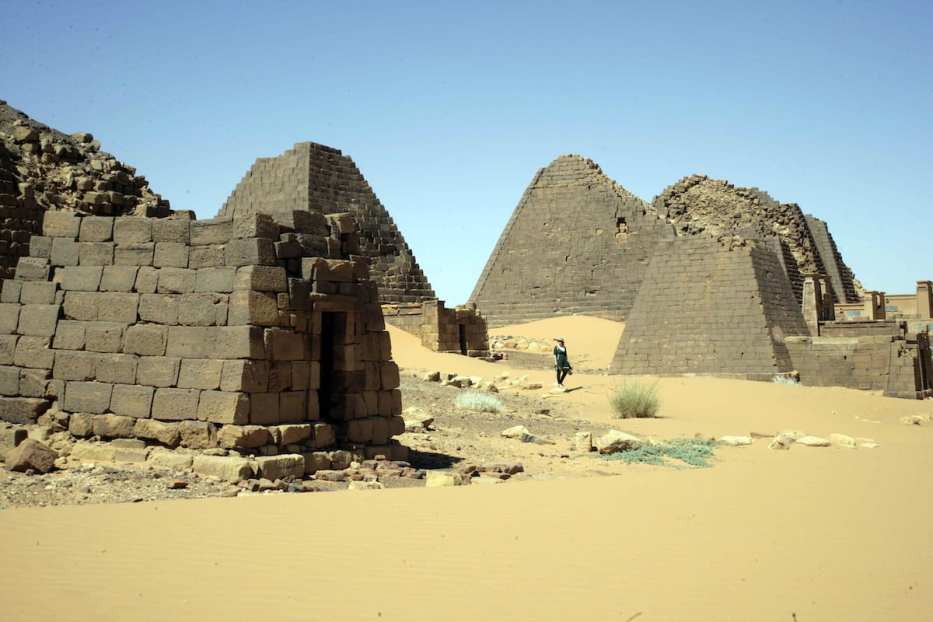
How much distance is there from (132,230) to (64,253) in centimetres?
83

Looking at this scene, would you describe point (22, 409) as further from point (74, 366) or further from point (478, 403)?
point (478, 403)

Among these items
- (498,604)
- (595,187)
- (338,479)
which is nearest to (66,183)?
(338,479)

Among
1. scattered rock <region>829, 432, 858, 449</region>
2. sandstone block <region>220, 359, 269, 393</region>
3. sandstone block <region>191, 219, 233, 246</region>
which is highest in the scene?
sandstone block <region>191, 219, 233, 246</region>

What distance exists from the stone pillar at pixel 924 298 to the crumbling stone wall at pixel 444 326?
96.9ft

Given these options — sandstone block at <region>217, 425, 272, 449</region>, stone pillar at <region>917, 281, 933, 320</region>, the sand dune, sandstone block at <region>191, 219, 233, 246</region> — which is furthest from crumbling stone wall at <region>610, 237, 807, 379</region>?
stone pillar at <region>917, 281, 933, 320</region>

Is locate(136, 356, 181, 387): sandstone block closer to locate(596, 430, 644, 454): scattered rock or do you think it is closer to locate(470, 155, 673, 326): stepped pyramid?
locate(596, 430, 644, 454): scattered rock

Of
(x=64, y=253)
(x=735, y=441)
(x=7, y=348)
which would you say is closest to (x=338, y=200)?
(x=735, y=441)

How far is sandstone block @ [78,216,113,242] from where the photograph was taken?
8680 millimetres

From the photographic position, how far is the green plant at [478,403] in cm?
1378

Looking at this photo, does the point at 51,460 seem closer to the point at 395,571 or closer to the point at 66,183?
the point at 395,571

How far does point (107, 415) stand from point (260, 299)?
1772 mm

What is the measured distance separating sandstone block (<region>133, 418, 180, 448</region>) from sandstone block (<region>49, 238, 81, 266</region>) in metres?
1.80

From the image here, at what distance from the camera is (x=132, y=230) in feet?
28.0

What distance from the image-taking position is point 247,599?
175 inches
